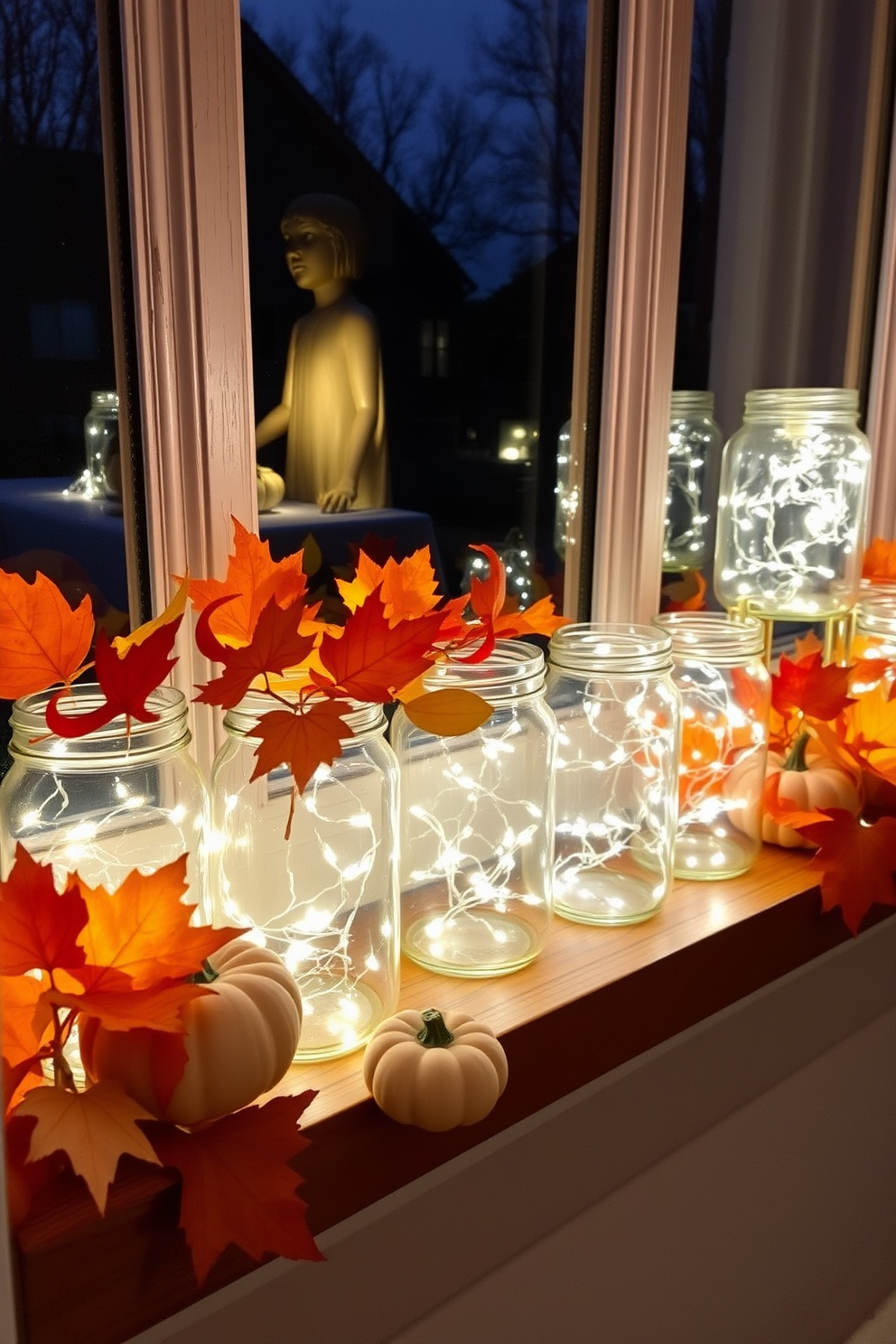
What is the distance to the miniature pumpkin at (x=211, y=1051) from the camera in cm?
59

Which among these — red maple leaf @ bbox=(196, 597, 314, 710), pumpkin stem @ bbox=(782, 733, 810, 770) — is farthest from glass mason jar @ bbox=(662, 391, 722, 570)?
red maple leaf @ bbox=(196, 597, 314, 710)

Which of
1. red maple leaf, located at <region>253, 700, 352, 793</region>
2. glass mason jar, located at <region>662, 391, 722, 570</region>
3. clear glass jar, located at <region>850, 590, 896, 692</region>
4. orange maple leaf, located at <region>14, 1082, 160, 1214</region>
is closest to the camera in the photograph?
orange maple leaf, located at <region>14, 1082, 160, 1214</region>

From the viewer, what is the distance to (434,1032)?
69cm

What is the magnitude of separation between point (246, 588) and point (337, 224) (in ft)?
1.11

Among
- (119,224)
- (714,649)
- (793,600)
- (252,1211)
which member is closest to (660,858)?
(714,649)

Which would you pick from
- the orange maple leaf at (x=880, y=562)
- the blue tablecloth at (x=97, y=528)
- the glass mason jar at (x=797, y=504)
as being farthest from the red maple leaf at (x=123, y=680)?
the orange maple leaf at (x=880, y=562)

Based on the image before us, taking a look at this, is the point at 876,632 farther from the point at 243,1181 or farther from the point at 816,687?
the point at 243,1181

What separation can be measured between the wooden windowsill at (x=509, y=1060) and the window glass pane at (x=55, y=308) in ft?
1.39

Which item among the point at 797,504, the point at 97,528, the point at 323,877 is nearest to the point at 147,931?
the point at 323,877

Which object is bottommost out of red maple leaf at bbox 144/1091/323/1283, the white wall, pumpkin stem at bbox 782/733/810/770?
the white wall

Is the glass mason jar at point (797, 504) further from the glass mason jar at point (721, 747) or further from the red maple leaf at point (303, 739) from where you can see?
the red maple leaf at point (303, 739)

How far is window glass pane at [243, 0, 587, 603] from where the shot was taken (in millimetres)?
Answer: 836

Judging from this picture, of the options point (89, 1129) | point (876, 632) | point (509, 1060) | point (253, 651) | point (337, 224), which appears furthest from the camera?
point (876, 632)

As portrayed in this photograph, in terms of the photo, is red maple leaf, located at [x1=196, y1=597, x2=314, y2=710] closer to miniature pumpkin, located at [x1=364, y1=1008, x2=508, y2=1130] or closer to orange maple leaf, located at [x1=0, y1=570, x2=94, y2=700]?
orange maple leaf, located at [x1=0, y1=570, x2=94, y2=700]
